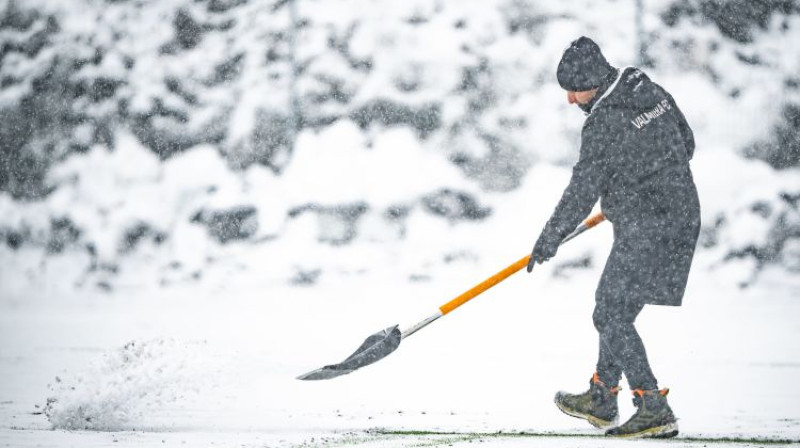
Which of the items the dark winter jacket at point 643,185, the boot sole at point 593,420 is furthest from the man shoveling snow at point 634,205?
the boot sole at point 593,420

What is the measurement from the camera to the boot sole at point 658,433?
2.53m

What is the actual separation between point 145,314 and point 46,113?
2432 millimetres

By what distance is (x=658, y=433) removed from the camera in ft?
8.30

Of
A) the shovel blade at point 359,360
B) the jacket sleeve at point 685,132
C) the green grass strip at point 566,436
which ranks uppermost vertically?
the jacket sleeve at point 685,132

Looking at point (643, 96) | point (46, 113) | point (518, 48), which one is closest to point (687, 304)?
point (518, 48)

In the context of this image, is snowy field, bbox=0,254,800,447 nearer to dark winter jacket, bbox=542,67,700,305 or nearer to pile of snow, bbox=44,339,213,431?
pile of snow, bbox=44,339,213,431

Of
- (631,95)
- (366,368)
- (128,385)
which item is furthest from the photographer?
(366,368)

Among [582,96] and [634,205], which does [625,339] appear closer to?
[634,205]

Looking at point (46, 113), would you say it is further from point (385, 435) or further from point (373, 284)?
point (385, 435)

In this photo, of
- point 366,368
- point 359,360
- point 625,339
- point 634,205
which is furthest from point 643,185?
point 366,368

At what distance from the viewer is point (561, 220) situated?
257cm

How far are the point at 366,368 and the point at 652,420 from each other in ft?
5.90

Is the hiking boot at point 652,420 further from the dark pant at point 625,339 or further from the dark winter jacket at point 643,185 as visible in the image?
the dark winter jacket at point 643,185

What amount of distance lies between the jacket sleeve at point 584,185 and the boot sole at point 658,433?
1.98 ft
